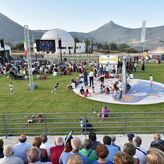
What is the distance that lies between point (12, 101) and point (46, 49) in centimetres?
2337

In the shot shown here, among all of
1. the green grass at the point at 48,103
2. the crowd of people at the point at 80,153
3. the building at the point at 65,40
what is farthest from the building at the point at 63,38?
the crowd of people at the point at 80,153

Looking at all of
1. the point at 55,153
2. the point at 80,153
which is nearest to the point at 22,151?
the point at 55,153

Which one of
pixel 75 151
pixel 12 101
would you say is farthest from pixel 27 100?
pixel 75 151

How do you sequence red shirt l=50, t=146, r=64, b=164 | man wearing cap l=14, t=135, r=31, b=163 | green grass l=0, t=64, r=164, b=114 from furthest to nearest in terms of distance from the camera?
green grass l=0, t=64, r=164, b=114 → man wearing cap l=14, t=135, r=31, b=163 → red shirt l=50, t=146, r=64, b=164

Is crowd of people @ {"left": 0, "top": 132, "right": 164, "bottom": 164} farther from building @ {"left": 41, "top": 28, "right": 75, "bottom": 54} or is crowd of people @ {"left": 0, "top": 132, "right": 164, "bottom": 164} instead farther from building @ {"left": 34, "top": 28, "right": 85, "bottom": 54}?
building @ {"left": 34, "top": 28, "right": 85, "bottom": 54}

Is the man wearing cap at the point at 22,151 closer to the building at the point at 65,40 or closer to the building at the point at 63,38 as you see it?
the building at the point at 63,38

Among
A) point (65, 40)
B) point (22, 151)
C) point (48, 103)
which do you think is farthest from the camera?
point (65, 40)

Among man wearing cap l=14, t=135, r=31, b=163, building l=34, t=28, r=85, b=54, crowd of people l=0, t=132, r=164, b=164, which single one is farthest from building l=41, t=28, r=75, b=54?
crowd of people l=0, t=132, r=164, b=164

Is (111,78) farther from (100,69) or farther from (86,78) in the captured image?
(86,78)

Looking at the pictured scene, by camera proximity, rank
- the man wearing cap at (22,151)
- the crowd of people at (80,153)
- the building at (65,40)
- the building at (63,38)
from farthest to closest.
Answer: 1. the building at (65,40)
2. the building at (63,38)
3. the man wearing cap at (22,151)
4. the crowd of people at (80,153)

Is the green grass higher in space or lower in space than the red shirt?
lower

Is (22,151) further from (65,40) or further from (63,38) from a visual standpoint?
(63,38)

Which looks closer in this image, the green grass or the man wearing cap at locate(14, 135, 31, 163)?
the man wearing cap at locate(14, 135, 31, 163)

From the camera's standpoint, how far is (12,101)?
2164cm
